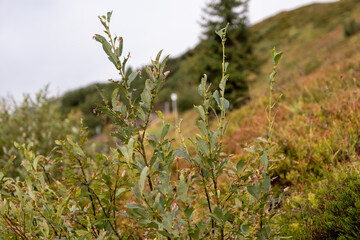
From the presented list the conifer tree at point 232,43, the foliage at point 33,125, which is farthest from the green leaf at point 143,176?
the conifer tree at point 232,43

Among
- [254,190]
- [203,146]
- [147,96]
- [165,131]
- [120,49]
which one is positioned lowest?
[254,190]

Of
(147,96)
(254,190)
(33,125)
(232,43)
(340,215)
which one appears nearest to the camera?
(254,190)

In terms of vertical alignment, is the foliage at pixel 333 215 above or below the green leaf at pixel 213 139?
below

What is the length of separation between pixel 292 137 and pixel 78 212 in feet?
8.23

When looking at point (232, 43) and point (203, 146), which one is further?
point (232, 43)

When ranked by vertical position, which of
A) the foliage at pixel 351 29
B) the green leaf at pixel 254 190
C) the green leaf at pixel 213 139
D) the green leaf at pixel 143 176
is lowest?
the foliage at pixel 351 29

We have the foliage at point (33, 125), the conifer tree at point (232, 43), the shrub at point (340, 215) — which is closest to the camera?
the shrub at point (340, 215)

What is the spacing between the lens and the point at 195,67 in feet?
45.4

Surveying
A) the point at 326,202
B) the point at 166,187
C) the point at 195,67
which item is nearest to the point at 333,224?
the point at 326,202

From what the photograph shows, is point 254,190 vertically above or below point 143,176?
below

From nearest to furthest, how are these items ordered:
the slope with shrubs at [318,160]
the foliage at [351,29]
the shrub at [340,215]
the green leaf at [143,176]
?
the green leaf at [143,176] < the shrub at [340,215] < the slope with shrubs at [318,160] < the foliage at [351,29]

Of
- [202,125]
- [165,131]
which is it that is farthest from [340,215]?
[165,131]

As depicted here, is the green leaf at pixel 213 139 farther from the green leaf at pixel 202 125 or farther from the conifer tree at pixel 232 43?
the conifer tree at pixel 232 43

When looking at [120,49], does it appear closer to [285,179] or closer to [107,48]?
[107,48]
